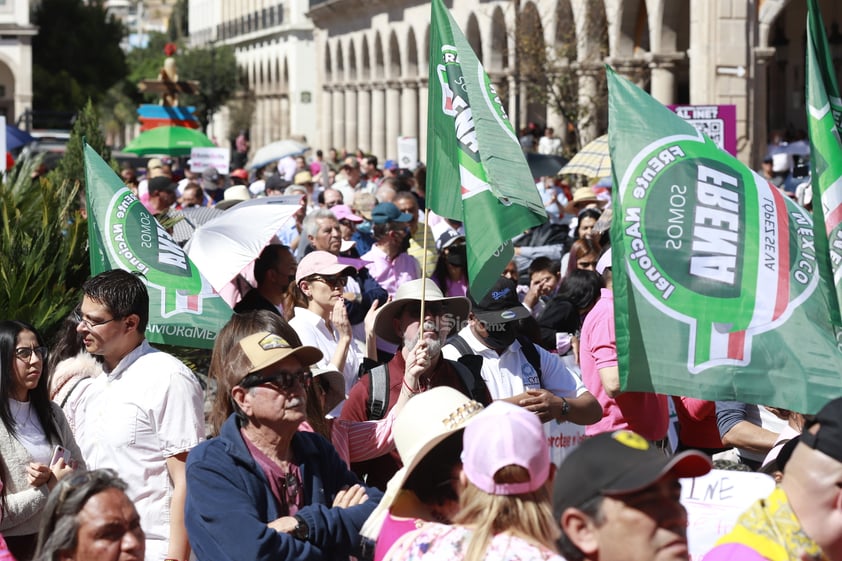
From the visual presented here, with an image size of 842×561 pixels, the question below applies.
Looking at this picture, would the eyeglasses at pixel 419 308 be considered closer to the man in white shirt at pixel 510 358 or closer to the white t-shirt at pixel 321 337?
the man in white shirt at pixel 510 358

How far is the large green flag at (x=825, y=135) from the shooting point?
5.79 meters

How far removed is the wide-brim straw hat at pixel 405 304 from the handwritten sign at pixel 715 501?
2.27 m

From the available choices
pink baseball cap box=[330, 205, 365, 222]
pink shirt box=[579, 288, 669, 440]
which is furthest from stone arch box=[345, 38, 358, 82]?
pink shirt box=[579, 288, 669, 440]

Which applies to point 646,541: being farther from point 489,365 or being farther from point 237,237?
point 237,237

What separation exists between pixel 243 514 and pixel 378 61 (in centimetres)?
5300

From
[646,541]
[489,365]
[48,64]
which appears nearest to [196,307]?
[489,365]

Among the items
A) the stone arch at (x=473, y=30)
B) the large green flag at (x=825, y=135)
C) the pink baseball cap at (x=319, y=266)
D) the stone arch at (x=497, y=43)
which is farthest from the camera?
the stone arch at (x=473, y=30)

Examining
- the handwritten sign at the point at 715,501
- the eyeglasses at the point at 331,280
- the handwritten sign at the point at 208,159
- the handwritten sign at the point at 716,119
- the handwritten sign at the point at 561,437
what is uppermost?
the handwritten sign at the point at 716,119

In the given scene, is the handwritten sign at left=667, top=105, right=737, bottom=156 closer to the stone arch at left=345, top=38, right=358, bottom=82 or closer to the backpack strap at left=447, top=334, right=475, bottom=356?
the backpack strap at left=447, top=334, right=475, bottom=356

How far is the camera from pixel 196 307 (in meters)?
7.49

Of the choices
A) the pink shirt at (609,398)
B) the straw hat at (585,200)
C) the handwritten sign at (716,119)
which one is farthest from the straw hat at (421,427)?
the handwritten sign at (716,119)

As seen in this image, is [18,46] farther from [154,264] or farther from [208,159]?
[154,264]

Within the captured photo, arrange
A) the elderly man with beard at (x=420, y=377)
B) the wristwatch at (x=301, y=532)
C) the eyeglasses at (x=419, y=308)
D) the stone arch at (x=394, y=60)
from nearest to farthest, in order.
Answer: the wristwatch at (x=301, y=532), the elderly man with beard at (x=420, y=377), the eyeglasses at (x=419, y=308), the stone arch at (x=394, y=60)

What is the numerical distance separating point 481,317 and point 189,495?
2.51m
